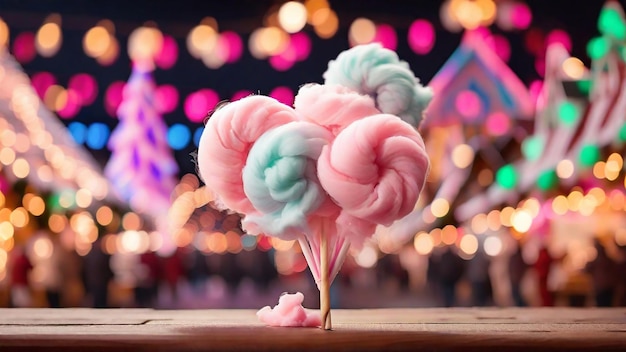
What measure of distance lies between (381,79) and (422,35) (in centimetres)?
649

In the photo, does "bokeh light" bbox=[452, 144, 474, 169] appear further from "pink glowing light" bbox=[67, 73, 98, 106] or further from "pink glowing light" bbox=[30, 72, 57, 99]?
"pink glowing light" bbox=[30, 72, 57, 99]

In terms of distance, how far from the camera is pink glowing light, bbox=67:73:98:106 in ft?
35.8

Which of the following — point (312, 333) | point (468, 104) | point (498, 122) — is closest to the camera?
point (312, 333)

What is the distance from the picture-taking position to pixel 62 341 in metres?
2.58

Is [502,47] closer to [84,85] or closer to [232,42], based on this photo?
[232,42]

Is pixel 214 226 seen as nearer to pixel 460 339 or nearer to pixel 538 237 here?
pixel 538 237

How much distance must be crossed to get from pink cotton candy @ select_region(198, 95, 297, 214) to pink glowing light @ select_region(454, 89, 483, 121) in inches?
382

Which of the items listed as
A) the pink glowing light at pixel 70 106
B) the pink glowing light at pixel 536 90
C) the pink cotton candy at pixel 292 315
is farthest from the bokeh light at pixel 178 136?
the pink cotton candy at pixel 292 315

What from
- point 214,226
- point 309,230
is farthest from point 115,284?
point 214,226

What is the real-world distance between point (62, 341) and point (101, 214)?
64.8 feet

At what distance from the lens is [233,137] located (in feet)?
9.42

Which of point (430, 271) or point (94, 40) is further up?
point (94, 40)

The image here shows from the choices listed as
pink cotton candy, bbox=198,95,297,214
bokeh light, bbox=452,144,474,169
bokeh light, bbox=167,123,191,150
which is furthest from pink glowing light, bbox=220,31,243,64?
pink cotton candy, bbox=198,95,297,214

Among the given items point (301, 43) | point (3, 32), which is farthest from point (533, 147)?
point (3, 32)
